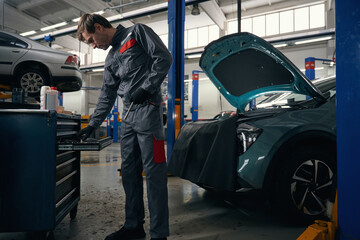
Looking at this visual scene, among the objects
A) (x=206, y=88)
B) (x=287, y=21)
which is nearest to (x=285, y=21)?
(x=287, y=21)

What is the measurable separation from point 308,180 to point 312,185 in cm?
5

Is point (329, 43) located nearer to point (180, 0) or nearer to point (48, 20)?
point (180, 0)

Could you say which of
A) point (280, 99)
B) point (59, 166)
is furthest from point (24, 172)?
point (280, 99)

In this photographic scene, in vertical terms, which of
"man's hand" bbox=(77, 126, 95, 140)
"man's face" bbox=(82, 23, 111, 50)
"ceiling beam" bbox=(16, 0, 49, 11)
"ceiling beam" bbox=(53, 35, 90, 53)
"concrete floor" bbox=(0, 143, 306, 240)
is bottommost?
"concrete floor" bbox=(0, 143, 306, 240)

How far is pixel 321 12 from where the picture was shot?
11.7 m

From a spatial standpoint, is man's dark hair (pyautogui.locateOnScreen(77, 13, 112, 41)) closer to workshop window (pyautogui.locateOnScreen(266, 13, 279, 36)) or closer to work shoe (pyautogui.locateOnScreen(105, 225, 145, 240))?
work shoe (pyautogui.locateOnScreen(105, 225, 145, 240))

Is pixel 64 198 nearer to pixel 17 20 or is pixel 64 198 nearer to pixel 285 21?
pixel 17 20

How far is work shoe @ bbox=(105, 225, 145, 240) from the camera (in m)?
1.75

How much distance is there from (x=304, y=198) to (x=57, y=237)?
6.07 ft

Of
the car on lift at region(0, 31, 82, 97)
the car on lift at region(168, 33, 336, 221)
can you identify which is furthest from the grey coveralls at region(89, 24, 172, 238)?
the car on lift at region(0, 31, 82, 97)

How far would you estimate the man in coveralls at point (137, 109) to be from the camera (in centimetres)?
167

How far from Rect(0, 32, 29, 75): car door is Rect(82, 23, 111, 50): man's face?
3.59m

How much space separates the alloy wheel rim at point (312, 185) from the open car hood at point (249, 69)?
0.57 metres

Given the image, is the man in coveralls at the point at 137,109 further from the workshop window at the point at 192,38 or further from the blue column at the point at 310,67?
the workshop window at the point at 192,38
